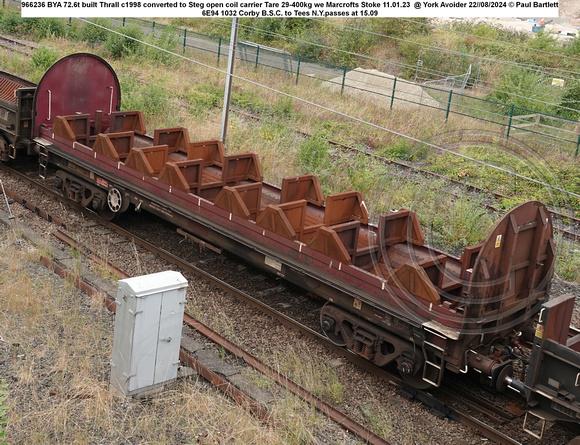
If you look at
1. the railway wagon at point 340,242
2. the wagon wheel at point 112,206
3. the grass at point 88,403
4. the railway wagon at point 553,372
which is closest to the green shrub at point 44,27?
the railway wagon at point 340,242

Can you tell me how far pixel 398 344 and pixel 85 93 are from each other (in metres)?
8.46

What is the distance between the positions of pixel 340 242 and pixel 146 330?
2.67 metres

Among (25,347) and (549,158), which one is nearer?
(25,347)

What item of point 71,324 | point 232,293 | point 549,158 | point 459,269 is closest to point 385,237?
point 459,269

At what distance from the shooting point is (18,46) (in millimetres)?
26562

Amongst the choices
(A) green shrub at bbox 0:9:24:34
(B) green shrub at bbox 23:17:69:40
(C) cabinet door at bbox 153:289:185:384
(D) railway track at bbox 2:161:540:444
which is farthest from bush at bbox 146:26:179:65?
(C) cabinet door at bbox 153:289:185:384

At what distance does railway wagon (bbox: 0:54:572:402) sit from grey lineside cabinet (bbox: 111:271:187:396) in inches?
84.8

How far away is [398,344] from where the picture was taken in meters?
7.80

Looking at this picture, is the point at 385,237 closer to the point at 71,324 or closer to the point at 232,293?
the point at 232,293

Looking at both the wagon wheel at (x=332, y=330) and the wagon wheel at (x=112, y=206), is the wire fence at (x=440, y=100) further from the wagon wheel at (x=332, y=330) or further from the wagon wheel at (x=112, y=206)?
the wagon wheel at (x=332, y=330)

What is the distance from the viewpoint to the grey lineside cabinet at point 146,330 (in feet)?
21.6
